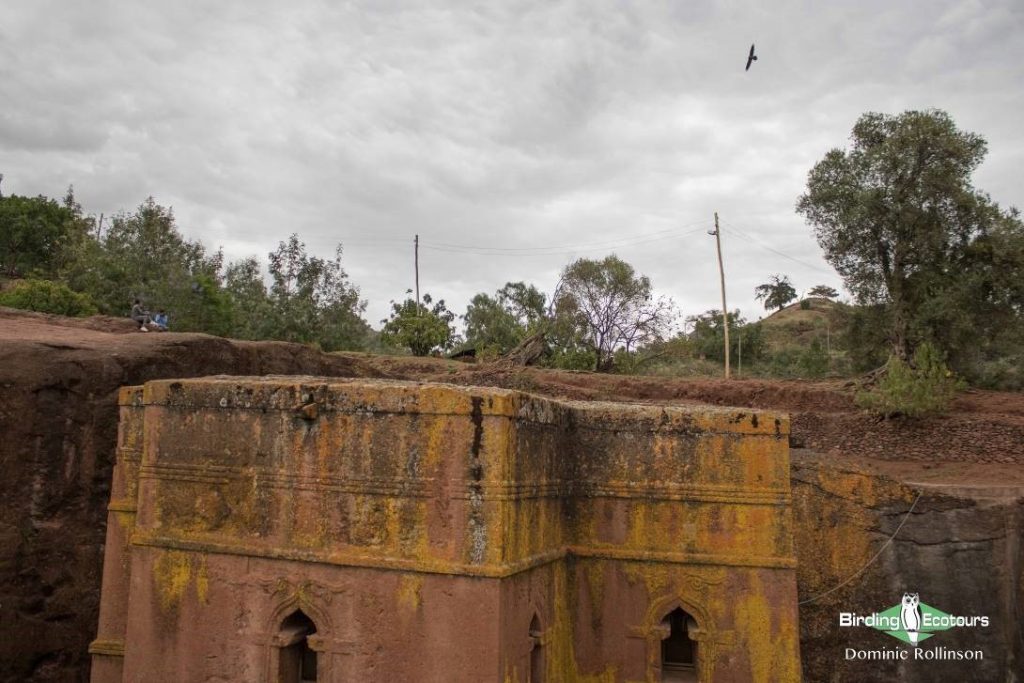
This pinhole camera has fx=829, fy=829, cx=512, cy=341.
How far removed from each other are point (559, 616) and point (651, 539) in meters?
1.04

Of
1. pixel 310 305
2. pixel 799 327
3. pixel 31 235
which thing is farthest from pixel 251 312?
pixel 799 327

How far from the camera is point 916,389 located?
19328 millimetres

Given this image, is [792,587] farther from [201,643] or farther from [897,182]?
[897,182]

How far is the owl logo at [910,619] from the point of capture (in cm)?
802

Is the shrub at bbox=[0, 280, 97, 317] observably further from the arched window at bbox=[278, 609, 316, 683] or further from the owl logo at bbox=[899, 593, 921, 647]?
the owl logo at bbox=[899, 593, 921, 647]

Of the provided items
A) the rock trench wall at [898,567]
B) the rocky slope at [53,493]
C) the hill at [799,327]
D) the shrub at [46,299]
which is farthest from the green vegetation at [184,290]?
the hill at [799,327]

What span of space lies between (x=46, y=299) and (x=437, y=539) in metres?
17.1

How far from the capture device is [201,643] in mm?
6094

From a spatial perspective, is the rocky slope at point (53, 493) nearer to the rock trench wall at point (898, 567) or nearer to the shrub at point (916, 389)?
the rock trench wall at point (898, 567)

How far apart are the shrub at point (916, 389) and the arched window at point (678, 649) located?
560 inches

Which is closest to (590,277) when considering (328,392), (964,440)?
(964,440)

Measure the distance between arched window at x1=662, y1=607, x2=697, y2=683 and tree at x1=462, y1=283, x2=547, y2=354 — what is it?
879 inches

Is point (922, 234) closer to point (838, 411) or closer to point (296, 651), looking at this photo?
point (838, 411)

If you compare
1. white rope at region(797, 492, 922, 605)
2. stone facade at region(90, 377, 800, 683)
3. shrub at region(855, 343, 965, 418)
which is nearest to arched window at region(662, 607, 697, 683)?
stone facade at region(90, 377, 800, 683)
